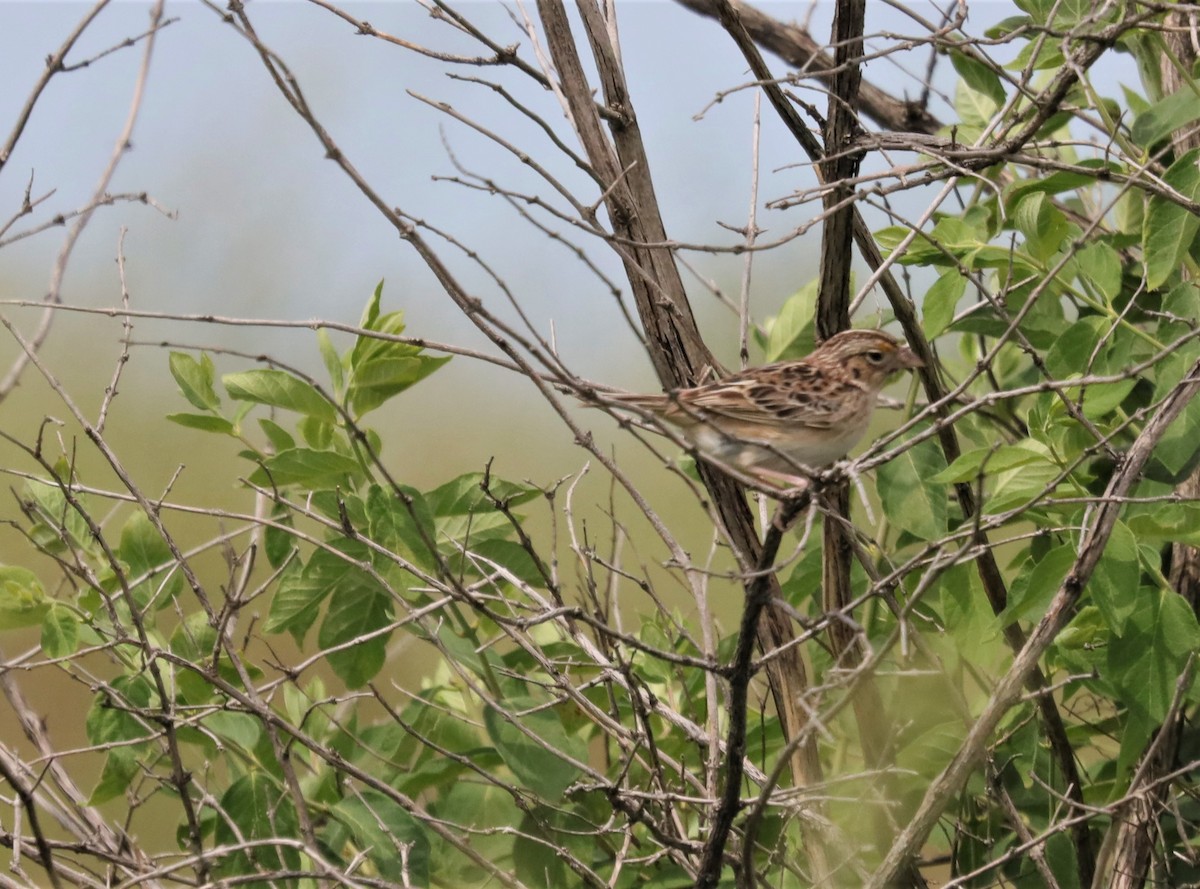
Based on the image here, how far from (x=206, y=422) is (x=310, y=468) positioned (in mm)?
385

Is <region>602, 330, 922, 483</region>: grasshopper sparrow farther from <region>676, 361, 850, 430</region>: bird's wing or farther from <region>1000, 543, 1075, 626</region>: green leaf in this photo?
<region>1000, 543, 1075, 626</region>: green leaf

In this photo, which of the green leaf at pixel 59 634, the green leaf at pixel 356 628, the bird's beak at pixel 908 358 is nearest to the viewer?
the green leaf at pixel 59 634

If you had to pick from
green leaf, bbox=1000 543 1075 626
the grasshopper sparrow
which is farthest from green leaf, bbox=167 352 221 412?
green leaf, bbox=1000 543 1075 626

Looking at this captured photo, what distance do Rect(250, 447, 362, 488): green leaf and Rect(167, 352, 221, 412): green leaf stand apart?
0.35 m

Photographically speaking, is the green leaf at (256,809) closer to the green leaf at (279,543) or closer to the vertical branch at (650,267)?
the green leaf at (279,543)

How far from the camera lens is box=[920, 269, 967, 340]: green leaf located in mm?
3018

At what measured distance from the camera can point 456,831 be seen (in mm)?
3391

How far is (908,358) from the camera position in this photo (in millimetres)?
3492

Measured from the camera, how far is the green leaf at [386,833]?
117 inches

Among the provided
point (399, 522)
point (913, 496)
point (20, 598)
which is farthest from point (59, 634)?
point (913, 496)

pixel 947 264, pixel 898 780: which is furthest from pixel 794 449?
pixel 898 780

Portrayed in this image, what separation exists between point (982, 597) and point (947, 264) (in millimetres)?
930

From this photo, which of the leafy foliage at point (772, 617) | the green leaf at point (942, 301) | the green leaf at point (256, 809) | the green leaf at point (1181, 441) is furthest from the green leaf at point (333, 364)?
the green leaf at point (1181, 441)

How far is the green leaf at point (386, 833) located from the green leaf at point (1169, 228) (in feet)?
7.77
